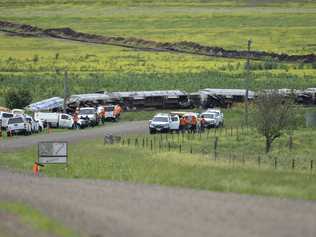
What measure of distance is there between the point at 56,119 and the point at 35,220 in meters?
38.9

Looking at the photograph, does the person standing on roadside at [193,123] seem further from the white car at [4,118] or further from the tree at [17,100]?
the tree at [17,100]

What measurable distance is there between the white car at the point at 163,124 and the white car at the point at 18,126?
24.0 ft

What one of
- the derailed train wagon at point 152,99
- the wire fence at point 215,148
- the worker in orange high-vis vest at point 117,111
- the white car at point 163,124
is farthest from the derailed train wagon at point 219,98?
the white car at point 163,124

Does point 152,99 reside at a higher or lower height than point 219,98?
higher

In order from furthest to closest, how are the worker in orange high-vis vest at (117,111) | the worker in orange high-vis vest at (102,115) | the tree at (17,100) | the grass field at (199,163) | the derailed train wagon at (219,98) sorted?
1. the derailed train wagon at (219,98)
2. the tree at (17,100)
3. the worker in orange high-vis vest at (117,111)
4. the worker in orange high-vis vest at (102,115)
5. the grass field at (199,163)

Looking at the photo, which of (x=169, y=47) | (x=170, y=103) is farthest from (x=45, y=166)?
(x=169, y=47)

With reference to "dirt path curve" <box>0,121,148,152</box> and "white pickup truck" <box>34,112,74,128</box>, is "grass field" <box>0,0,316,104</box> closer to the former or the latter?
"white pickup truck" <box>34,112,74,128</box>

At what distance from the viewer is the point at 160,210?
81.9ft

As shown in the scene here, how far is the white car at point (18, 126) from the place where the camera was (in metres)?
55.8

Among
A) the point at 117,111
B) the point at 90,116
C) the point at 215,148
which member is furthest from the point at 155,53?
the point at 215,148

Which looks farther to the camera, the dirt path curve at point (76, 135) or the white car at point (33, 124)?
the white car at point (33, 124)

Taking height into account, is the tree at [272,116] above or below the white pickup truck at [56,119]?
above

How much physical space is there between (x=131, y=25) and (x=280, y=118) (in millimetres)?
128776

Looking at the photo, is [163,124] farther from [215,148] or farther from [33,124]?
[215,148]
